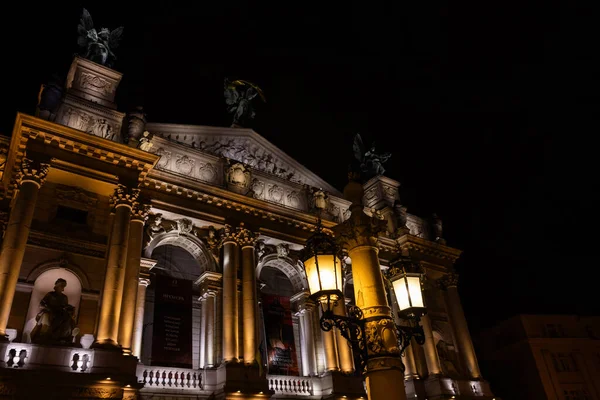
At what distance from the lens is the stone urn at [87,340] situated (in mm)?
15766

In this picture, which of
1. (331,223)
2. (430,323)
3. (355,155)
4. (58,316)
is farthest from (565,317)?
(58,316)

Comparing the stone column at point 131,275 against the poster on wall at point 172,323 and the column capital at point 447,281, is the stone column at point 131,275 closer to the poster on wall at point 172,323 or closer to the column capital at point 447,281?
the poster on wall at point 172,323

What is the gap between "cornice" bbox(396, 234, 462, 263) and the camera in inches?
1104

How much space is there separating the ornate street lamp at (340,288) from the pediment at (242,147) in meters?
16.0

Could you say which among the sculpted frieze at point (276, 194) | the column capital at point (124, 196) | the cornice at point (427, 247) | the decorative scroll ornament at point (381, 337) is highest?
the sculpted frieze at point (276, 194)

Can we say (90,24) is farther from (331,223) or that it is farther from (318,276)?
(318,276)

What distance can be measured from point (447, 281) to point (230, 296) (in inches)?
586

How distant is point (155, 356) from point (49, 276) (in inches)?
181

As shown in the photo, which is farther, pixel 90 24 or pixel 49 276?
pixel 90 24

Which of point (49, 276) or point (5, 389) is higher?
point (49, 276)

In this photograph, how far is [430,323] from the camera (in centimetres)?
2650

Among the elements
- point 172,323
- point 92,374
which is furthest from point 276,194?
point 92,374

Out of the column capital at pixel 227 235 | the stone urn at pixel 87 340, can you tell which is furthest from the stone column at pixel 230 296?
the stone urn at pixel 87 340

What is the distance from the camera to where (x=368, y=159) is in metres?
32.2
